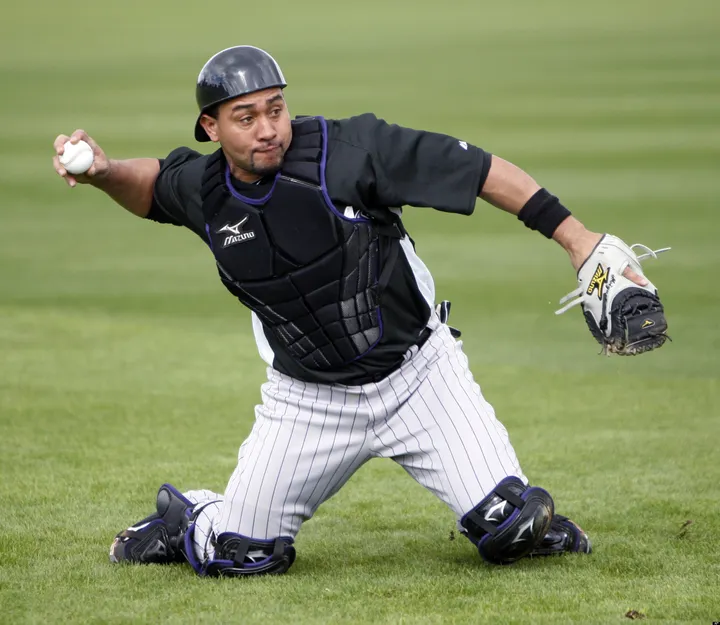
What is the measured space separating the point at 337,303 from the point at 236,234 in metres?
0.36

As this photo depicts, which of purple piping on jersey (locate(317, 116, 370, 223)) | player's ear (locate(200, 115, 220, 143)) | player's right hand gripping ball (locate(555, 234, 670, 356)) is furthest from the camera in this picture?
player's ear (locate(200, 115, 220, 143))

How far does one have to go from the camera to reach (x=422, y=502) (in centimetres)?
457

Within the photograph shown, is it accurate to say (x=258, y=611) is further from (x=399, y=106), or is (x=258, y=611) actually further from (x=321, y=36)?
(x=321, y=36)

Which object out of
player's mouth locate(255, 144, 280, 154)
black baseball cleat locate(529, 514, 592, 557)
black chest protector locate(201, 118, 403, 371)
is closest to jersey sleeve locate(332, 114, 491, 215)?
black chest protector locate(201, 118, 403, 371)

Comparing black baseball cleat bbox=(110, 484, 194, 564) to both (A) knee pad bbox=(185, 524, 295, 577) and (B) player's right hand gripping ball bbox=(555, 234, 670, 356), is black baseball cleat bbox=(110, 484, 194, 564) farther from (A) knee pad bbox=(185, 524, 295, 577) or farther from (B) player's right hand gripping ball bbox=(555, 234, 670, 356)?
(B) player's right hand gripping ball bbox=(555, 234, 670, 356)

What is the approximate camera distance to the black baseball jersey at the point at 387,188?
135 inches

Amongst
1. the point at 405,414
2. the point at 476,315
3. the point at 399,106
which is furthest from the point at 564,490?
the point at 399,106

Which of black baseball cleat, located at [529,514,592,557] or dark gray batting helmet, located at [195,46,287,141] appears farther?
black baseball cleat, located at [529,514,592,557]

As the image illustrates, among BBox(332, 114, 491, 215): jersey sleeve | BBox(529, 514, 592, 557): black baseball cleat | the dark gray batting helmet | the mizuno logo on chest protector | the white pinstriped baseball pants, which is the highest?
the dark gray batting helmet

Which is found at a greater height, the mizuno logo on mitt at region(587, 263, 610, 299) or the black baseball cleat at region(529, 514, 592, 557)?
the mizuno logo on mitt at region(587, 263, 610, 299)

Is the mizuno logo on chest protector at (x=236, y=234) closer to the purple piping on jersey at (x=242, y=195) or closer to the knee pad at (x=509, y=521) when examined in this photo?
the purple piping on jersey at (x=242, y=195)

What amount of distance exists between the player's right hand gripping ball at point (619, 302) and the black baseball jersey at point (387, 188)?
39 centimetres

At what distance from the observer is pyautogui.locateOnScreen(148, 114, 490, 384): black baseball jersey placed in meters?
3.42

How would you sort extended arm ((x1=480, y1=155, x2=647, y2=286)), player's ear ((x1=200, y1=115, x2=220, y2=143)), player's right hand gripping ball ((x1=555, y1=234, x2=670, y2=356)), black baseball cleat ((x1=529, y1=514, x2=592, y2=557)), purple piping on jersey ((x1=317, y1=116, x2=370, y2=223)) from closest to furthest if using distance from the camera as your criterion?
player's right hand gripping ball ((x1=555, y1=234, x2=670, y2=356)) → extended arm ((x1=480, y1=155, x2=647, y2=286)) → purple piping on jersey ((x1=317, y1=116, x2=370, y2=223)) → player's ear ((x1=200, y1=115, x2=220, y2=143)) → black baseball cleat ((x1=529, y1=514, x2=592, y2=557))
